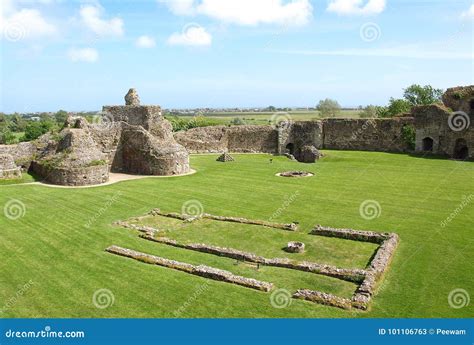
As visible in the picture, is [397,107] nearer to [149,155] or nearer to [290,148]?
[290,148]

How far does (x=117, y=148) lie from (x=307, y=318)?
25.6 m

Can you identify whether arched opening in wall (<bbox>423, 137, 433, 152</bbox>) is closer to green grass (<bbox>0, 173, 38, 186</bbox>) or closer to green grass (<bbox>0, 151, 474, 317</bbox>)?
green grass (<bbox>0, 151, 474, 317</bbox>)

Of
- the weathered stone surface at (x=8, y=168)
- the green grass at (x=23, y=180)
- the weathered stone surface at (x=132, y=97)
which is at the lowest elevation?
the green grass at (x=23, y=180)

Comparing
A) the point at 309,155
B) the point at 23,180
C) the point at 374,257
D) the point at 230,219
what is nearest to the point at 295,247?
the point at 374,257

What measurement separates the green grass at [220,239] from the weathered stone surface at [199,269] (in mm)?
246

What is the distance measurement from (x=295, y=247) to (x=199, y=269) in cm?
387

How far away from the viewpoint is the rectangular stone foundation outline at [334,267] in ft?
38.3

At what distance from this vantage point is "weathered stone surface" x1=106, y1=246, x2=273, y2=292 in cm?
1261

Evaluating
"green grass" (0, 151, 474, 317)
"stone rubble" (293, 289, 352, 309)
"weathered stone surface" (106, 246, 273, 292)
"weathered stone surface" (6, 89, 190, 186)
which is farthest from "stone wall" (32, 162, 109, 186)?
"stone rubble" (293, 289, 352, 309)

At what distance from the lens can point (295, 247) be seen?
15727 mm

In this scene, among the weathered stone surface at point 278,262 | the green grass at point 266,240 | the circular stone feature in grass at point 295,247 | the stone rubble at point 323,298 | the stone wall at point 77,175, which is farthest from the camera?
the stone wall at point 77,175

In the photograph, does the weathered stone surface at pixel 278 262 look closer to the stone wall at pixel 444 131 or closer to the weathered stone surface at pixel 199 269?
the weathered stone surface at pixel 199 269

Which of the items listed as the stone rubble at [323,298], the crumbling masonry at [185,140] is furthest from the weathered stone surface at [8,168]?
the stone rubble at [323,298]

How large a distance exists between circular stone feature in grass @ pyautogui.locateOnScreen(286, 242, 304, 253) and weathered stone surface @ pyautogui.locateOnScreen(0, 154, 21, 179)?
20218mm
